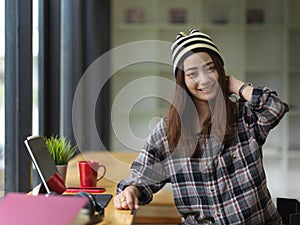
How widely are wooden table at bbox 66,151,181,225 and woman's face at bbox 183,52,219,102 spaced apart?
49cm

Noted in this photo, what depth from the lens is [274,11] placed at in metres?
5.27

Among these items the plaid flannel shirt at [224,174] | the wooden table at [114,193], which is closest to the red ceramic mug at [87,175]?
the wooden table at [114,193]

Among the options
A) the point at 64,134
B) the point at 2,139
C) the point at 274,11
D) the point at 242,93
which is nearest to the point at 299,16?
the point at 274,11

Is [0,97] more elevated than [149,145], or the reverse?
[0,97]

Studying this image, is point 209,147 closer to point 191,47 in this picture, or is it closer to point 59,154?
point 191,47

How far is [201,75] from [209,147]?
0.85ft

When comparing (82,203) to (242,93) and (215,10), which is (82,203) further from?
(215,10)

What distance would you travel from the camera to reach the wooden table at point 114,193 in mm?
1780

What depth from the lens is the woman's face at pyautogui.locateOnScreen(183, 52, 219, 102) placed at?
2.00m

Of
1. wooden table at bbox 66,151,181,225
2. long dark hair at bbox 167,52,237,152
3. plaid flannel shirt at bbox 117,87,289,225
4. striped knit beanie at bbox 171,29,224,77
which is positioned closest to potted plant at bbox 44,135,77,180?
wooden table at bbox 66,151,181,225

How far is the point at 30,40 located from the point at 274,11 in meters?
3.43

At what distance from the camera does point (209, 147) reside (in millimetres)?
2062

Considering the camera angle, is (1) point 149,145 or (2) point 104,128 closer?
(1) point 149,145

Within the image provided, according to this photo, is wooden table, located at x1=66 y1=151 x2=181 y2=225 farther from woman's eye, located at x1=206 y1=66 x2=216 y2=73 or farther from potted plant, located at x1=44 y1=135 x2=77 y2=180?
woman's eye, located at x1=206 y1=66 x2=216 y2=73
